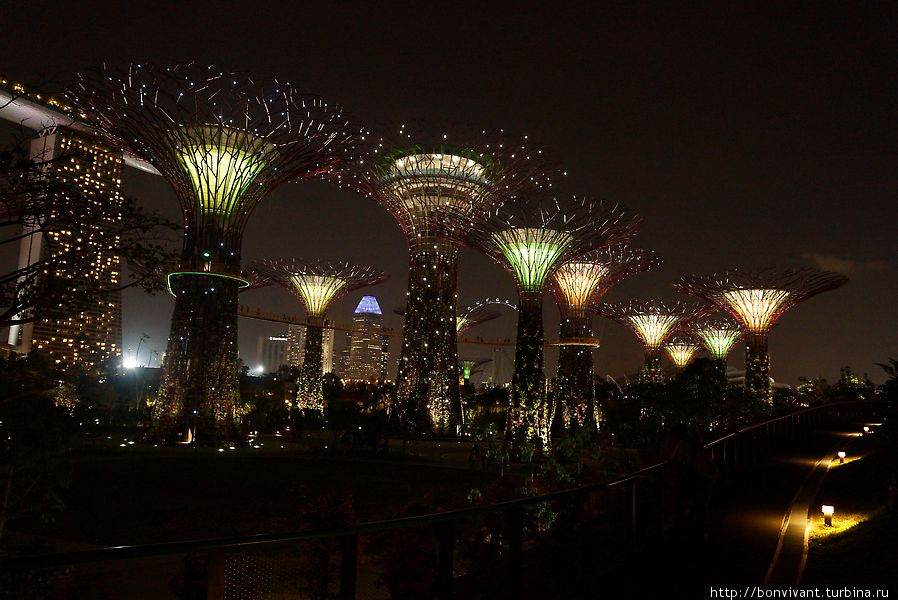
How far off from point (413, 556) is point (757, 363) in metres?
38.8

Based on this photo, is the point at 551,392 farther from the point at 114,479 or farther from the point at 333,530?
the point at 333,530

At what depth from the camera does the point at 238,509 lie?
12.6 meters

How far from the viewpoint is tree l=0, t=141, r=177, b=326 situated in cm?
638

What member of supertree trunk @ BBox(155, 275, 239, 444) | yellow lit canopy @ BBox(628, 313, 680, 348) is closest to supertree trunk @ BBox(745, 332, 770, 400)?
yellow lit canopy @ BBox(628, 313, 680, 348)

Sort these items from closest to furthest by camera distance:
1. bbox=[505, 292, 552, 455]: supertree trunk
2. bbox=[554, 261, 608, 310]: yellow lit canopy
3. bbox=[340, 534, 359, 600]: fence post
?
bbox=[340, 534, 359, 600]: fence post → bbox=[505, 292, 552, 455]: supertree trunk → bbox=[554, 261, 608, 310]: yellow lit canopy

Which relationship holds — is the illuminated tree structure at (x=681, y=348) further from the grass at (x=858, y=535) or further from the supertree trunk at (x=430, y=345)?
the grass at (x=858, y=535)

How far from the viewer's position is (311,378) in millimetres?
37875

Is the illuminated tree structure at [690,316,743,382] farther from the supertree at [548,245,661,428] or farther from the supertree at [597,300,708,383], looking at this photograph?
the supertree at [548,245,661,428]

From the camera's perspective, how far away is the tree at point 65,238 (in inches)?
251

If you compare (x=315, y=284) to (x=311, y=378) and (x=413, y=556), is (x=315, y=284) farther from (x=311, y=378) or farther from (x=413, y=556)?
(x=413, y=556)

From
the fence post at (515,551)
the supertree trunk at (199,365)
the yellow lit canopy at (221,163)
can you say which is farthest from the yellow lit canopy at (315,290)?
the fence post at (515,551)

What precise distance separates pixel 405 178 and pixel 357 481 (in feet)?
42.7

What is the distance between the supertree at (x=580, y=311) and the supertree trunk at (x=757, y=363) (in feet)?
32.5

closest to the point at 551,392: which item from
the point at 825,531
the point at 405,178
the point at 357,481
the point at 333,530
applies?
the point at 405,178
